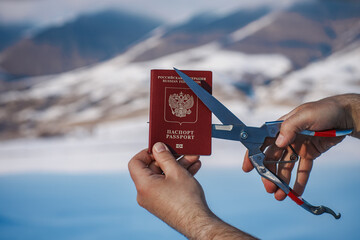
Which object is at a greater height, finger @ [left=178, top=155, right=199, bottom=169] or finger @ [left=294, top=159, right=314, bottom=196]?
finger @ [left=178, top=155, right=199, bottom=169]

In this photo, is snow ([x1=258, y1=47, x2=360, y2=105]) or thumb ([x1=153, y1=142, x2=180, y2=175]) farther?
snow ([x1=258, y1=47, x2=360, y2=105])

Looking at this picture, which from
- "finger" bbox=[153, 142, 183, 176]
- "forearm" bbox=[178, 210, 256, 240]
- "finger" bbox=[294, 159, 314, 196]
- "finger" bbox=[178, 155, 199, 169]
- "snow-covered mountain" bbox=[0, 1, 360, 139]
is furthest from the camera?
"snow-covered mountain" bbox=[0, 1, 360, 139]

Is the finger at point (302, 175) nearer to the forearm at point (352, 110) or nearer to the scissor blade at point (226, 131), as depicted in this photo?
the forearm at point (352, 110)

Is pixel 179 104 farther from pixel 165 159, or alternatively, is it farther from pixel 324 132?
pixel 324 132

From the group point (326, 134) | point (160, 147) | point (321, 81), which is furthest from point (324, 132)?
point (321, 81)

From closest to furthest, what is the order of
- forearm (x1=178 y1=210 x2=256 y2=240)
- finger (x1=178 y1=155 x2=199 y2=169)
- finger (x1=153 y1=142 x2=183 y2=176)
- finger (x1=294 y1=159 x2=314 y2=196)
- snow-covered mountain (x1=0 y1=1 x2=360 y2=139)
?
forearm (x1=178 y1=210 x2=256 y2=240), finger (x1=153 y1=142 x2=183 y2=176), finger (x1=178 y1=155 x2=199 y2=169), finger (x1=294 y1=159 x2=314 y2=196), snow-covered mountain (x1=0 y1=1 x2=360 y2=139)

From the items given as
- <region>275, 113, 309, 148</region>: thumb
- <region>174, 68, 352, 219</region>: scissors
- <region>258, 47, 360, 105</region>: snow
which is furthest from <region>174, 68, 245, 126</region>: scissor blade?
<region>258, 47, 360, 105</region>: snow

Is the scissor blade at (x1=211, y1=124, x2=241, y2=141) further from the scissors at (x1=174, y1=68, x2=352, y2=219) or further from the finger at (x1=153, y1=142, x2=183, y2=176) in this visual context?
the finger at (x1=153, y1=142, x2=183, y2=176)
